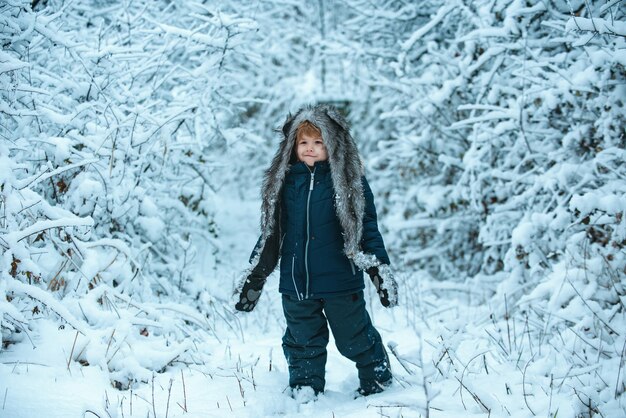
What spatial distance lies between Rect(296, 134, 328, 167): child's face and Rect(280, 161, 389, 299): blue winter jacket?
0.03 meters

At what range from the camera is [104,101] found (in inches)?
168

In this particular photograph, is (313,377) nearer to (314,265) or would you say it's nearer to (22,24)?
(314,265)

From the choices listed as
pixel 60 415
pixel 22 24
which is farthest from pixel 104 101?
pixel 60 415

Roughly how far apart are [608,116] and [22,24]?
180 inches

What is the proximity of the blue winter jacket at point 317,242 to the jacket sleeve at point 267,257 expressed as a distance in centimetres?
7

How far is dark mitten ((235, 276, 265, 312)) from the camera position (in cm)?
296

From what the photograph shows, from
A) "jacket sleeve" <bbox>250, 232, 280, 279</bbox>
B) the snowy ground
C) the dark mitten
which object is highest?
"jacket sleeve" <bbox>250, 232, 280, 279</bbox>

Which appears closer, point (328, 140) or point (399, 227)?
point (328, 140)

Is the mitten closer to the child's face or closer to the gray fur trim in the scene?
the gray fur trim

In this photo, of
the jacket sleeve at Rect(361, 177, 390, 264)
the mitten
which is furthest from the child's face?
the mitten

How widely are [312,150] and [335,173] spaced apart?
200 mm

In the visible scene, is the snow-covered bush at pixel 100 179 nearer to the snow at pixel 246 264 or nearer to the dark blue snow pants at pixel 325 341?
the snow at pixel 246 264

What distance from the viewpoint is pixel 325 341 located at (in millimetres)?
2975

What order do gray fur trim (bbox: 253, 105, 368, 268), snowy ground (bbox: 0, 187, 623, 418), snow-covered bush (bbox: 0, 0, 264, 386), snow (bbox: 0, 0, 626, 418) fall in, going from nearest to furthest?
snowy ground (bbox: 0, 187, 623, 418) → snow (bbox: 0, 0, 626, 418) → gray fur trim (bbox: 253, 105, 368, 268) → snow-covered bush (bbox: 0, 0, 264, 386)
